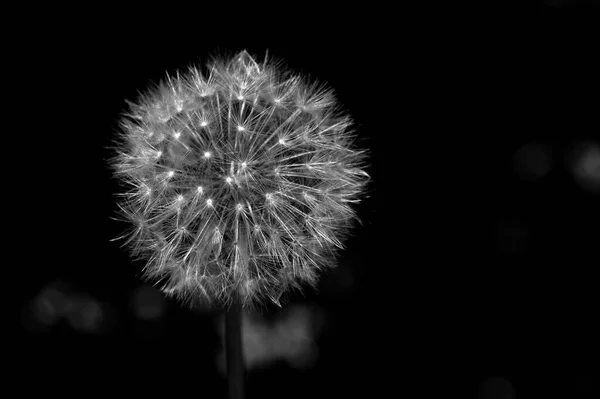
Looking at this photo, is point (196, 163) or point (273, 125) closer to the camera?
point (196, 163)

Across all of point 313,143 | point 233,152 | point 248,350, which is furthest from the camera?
point 248,350

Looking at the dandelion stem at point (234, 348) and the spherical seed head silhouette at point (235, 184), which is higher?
the spherical seed head silhouette at point (235, 184)

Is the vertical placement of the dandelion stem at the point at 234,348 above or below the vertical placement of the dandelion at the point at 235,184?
below

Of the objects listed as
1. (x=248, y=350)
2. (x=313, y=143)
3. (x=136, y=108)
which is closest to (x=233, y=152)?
(x=313, y=143)

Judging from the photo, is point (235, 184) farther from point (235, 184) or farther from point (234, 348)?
point (234, 348)

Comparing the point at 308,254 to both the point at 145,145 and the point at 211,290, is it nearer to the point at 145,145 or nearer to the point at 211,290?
the point at 211,290
